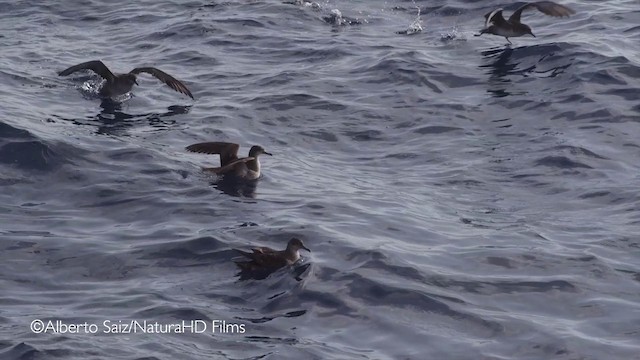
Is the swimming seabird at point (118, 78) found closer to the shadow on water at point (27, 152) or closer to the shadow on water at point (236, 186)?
the shadow on water at point (27, 152)

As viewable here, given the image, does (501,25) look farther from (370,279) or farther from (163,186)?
(370,279)

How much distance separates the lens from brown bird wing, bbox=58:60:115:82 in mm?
19000

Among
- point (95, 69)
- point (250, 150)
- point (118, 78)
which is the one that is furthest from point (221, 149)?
point (95, 69)

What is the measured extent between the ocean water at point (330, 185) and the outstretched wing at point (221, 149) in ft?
1.00

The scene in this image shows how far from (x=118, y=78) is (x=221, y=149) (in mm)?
3680

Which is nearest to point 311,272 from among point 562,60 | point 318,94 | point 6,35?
point 318,94

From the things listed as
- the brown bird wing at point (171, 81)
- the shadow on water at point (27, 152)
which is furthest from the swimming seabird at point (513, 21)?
the shadow on water at point (27, 152)

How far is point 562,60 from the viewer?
20812 mm

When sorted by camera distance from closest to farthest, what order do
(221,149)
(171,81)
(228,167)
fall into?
(228,167)
(221,149)
(171,81)

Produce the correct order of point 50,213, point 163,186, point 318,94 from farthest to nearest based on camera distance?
Result: 1. point 318,94
2. point 163,186
3. point 50,213

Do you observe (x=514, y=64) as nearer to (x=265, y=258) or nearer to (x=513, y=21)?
(x=513, y=21)

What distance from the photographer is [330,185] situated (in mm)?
15844

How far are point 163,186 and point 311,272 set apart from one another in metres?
3.49

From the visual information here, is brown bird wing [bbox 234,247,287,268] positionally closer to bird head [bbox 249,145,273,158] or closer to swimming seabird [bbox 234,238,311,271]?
swimming seabird [bbox 234,238,311,271]
